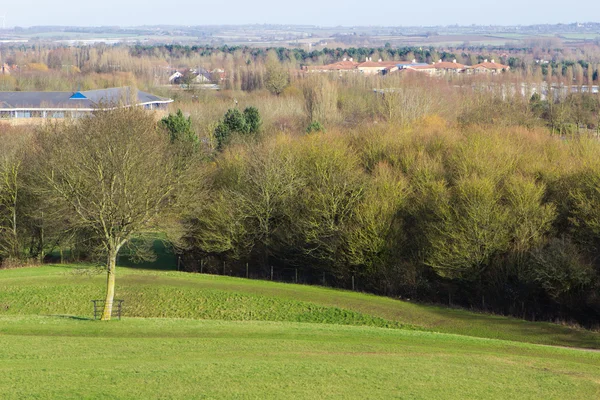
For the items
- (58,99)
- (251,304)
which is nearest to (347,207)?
(251,304)

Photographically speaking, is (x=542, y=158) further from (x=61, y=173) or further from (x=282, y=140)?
(x=61, y=173)

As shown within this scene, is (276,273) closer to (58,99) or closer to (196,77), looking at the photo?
(58,99)

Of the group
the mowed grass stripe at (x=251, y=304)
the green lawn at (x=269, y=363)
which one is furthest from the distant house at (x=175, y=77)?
the green lawn at (x=269, y=363)

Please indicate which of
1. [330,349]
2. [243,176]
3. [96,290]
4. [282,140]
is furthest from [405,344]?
[282,140]

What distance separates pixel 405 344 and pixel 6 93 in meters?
99.7

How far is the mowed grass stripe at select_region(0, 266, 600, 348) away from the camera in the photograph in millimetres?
33375

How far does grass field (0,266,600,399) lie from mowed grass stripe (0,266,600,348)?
0.33 feet

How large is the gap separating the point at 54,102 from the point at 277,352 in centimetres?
9013

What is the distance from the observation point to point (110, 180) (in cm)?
3403

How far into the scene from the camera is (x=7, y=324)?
94.4 feet

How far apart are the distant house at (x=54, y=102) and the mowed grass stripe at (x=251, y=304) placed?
5754cm

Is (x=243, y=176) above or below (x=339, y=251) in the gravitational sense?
above

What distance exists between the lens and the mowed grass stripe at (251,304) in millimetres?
33375

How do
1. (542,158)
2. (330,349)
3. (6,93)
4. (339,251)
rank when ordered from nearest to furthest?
(330,349) < (339,251) < (542,158) < (6,93)
